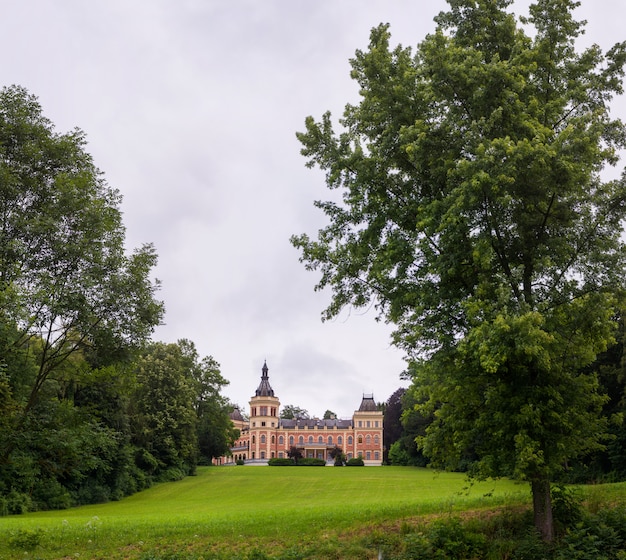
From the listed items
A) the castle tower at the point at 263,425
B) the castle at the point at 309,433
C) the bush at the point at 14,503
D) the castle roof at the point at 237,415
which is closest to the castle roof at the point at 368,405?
the castle at the point at 309,433

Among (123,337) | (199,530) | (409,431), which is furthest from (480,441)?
(409,431)

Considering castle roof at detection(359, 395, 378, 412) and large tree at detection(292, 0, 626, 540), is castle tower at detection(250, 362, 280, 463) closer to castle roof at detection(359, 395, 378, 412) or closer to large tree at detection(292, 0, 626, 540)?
castle roof at detection(359, 395, 378, 412)

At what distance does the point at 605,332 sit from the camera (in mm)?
10758

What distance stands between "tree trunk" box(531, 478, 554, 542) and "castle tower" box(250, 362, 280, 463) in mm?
101902

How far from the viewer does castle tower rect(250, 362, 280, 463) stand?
10919cm

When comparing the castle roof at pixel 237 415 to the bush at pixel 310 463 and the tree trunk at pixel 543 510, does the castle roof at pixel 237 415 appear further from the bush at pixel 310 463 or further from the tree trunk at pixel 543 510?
the tree trunk at pixel 543 510

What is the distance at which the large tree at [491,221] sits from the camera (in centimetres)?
1021

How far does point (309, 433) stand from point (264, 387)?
12875 millimetres

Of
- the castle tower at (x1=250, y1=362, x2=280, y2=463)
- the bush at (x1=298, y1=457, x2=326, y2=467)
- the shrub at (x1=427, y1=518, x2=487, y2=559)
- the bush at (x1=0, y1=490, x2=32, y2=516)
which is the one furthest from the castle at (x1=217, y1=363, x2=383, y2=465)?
the shrub at (x1=427, y1=518, x2=487, y2=559)

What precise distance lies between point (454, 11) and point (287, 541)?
40.5 feet

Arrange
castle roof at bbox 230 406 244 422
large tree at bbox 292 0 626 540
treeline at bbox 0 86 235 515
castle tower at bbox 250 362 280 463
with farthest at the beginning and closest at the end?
castle roof at bbox 230 406 244 422 < castle tower at bbox 250 362 280 463 < treeline at bbox 0 86 235 515 < large tree at bbox 292 0 626 540

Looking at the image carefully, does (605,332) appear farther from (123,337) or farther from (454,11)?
(123,337)

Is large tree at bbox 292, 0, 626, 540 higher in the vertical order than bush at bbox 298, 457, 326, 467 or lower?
higher

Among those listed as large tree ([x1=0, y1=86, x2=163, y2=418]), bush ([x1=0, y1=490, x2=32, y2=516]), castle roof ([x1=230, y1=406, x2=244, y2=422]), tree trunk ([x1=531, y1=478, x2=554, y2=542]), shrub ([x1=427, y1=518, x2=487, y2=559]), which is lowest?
bush ([x1=0, y1=490, x2=32, y2=516])
